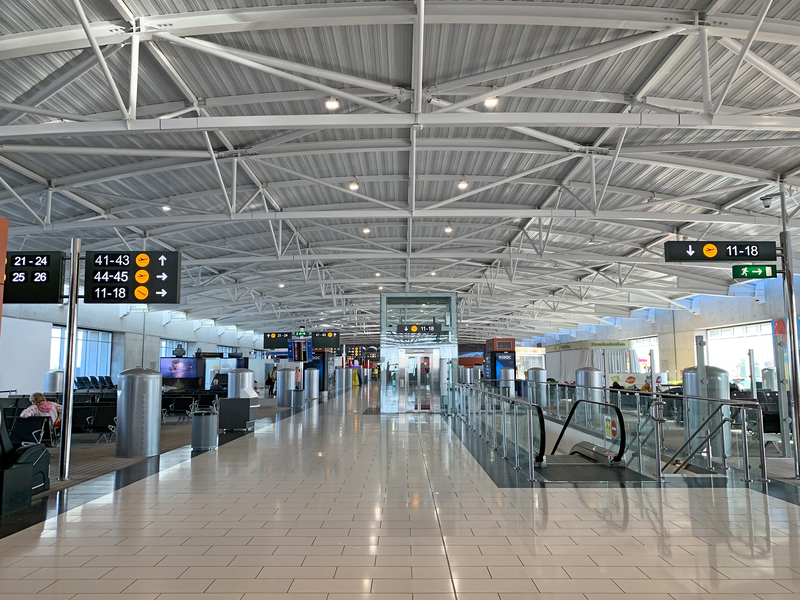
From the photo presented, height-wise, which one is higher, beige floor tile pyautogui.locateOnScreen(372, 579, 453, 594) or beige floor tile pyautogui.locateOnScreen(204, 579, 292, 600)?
beige floor tile pyautogui.locateOnScreen(204, 579, 292, 600)

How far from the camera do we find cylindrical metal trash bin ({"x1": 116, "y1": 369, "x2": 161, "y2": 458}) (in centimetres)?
1027

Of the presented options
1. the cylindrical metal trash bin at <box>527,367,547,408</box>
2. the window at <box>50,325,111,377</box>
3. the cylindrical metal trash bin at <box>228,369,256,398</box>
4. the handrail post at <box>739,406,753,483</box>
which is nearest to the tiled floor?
the handrail post at <box>739,406,753,483</box>

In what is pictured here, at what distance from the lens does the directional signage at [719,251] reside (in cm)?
943

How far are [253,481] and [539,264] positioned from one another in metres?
20.8

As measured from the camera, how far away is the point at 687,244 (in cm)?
993

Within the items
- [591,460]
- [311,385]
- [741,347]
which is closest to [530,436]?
[591,460]

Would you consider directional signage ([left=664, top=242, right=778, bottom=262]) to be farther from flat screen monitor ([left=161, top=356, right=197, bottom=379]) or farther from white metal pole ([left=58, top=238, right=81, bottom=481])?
flat screen monitor ([left=161, top=356, right=197, bottom=379])

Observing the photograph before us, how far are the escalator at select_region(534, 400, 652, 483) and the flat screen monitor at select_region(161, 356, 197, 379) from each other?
20254 mm

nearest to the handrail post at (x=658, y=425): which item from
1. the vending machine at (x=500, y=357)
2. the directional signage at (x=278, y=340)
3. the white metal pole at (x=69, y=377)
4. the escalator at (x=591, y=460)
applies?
the escalator at (x=591, y=460)

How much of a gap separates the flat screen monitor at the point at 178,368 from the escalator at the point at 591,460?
2025 cm

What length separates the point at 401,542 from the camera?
17.0 feet

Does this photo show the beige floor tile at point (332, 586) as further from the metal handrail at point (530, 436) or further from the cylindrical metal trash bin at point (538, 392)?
the cylindrical metal trash bin at point (538, 392)

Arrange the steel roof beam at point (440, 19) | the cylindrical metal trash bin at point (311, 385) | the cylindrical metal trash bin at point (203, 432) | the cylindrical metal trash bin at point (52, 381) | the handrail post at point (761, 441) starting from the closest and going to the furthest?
the handrail post at point (761, 441) → the steel roof beam at point (440, 19) → the cylindrical metal trash bin at point (203, 432) → the cylindrical metal trash bin at point (52, 381) → the cylindrical metal trash bin at point (311, 385)

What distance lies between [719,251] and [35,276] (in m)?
10.6
